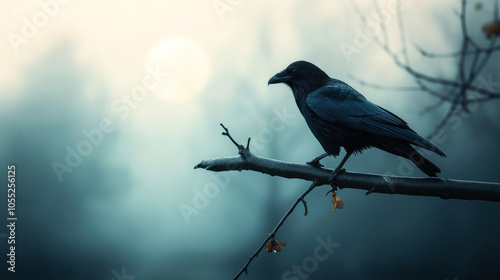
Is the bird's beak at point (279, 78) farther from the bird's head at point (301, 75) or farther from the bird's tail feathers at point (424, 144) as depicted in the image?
the bird's tail feathers at point (424, 144)

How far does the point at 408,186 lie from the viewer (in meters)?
3.15

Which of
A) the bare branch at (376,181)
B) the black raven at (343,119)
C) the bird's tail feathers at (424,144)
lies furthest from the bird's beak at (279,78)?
the bird's tail feathers at (424,144)

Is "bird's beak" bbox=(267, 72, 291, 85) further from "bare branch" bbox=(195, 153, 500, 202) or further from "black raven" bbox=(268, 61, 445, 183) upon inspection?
"bare branch" bbox=(195, 153, 500, 202)

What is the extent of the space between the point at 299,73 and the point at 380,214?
1608 centimetres

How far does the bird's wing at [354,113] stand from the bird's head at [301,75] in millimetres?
162

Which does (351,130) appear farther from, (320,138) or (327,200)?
(327,200)

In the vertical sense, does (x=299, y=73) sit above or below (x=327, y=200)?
above

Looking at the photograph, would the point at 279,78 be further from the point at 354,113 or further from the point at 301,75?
the point at 354,113

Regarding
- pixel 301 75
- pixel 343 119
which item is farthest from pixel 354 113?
pixel 301 75

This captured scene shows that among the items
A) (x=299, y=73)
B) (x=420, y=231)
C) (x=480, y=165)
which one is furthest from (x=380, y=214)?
(x=299, y=73)

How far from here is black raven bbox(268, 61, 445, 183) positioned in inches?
145

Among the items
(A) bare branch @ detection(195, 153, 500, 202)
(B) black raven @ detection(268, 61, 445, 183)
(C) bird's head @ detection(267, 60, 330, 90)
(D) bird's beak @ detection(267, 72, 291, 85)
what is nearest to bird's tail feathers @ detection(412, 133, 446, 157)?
(B) black raven @ detection(268, 61, 445, 183)

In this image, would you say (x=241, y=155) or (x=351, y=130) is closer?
(x=241, y=155)

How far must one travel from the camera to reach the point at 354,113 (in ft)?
13.6
